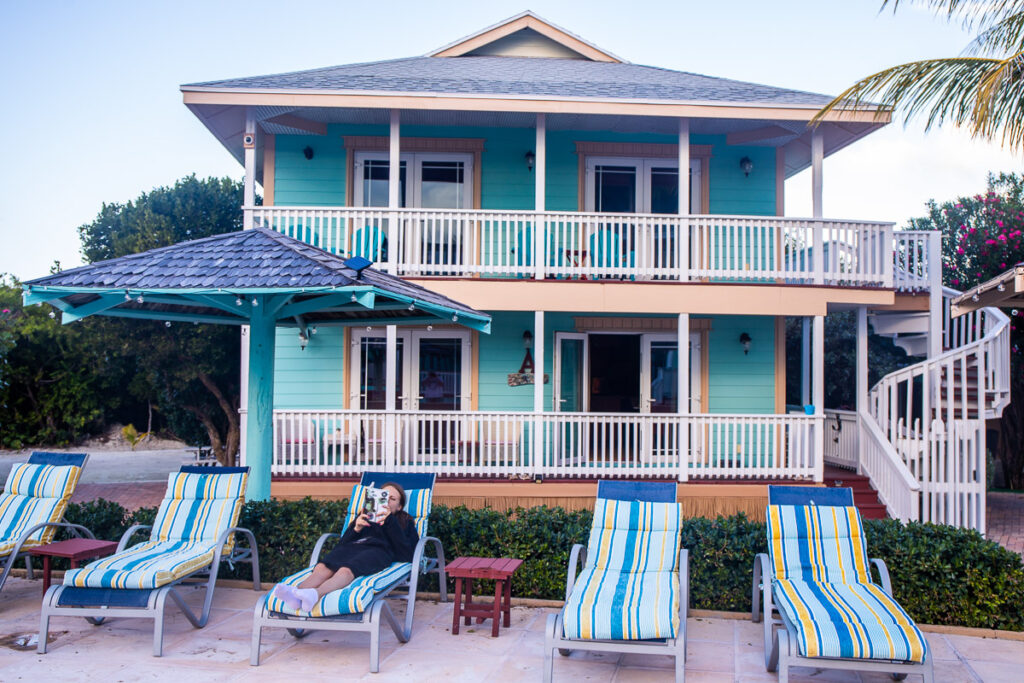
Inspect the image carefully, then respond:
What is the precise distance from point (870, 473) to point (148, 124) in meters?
19.1

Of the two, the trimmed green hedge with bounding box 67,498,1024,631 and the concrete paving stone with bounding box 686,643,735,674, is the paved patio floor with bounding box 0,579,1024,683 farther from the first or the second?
the trimmed green hedge with bounding box 67,498,1024,631

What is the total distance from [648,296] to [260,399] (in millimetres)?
6324

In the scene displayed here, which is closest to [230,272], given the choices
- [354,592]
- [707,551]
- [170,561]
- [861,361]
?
[170,561]

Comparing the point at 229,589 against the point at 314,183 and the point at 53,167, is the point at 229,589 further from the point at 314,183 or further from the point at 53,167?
the point at 53,167

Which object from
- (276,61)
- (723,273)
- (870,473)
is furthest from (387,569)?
(276,61)

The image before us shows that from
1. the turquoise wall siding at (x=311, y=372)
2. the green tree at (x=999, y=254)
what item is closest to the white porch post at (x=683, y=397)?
the turquoise wall siding at (x=311, y=372)

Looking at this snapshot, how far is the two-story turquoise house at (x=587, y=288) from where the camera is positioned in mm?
11789

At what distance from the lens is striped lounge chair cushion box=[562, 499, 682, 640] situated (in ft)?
17.2

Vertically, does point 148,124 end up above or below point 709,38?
below

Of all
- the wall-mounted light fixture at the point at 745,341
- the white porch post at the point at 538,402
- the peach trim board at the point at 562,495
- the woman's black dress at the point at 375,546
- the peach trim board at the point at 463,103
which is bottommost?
the peach trim board at the point at 562,495

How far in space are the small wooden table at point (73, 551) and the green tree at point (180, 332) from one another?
8.19 meters

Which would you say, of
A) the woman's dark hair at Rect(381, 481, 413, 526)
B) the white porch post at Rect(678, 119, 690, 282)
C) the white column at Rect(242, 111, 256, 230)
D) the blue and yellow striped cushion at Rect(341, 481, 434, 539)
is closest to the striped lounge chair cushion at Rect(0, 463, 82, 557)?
the blue and yellow striped cushion at Rect(341, 481, 434, 539)

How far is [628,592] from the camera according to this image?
19.3 feet

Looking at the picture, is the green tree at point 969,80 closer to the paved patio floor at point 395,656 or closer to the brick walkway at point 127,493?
the paved patio floor at point 395,656
